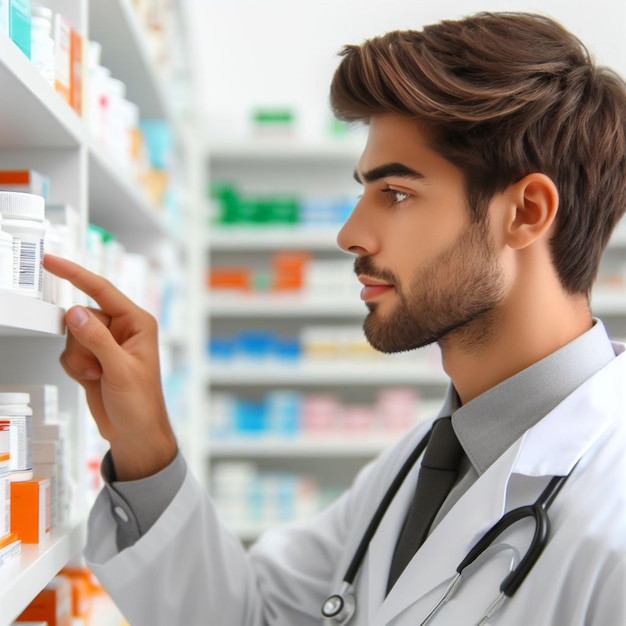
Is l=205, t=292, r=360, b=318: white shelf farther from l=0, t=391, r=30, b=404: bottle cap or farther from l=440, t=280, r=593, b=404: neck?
l=0, t=391, r=30, b=404: bottle cap

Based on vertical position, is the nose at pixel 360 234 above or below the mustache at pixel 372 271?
above

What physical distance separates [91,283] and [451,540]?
2.27ft

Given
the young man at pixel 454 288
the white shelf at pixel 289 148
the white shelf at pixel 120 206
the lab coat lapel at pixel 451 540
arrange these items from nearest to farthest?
the lab coat lapel at pixel 451 540 → the young man at pixel 454 288 → the white shelf at pixel 120 206 → the white shelf at pixel 289 148

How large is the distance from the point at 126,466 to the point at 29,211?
0.52 meters

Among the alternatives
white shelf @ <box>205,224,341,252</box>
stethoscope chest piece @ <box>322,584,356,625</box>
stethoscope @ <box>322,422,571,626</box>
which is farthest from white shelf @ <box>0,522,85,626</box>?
white shelf @ <box>205,224,341,252</box>

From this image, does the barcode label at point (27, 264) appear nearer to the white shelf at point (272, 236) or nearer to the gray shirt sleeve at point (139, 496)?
the gray shirt sleeve at point (139, 496)

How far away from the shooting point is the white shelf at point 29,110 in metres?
0.99

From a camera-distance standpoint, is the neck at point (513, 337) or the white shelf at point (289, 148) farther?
the white shelf at point (289, 148)

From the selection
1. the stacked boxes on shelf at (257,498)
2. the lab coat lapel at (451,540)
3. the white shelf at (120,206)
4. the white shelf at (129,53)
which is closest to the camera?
the lab coat lapel at (451,540)

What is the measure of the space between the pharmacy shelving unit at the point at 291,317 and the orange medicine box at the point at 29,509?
287cm

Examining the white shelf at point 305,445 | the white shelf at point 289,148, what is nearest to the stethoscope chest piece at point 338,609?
the white shelf at point 305,445

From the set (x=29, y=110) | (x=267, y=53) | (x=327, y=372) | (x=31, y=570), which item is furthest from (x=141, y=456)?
(x=267, y=53)

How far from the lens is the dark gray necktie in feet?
4.14

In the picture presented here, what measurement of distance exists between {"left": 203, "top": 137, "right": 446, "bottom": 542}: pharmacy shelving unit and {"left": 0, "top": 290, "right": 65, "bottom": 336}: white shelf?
2.85m
